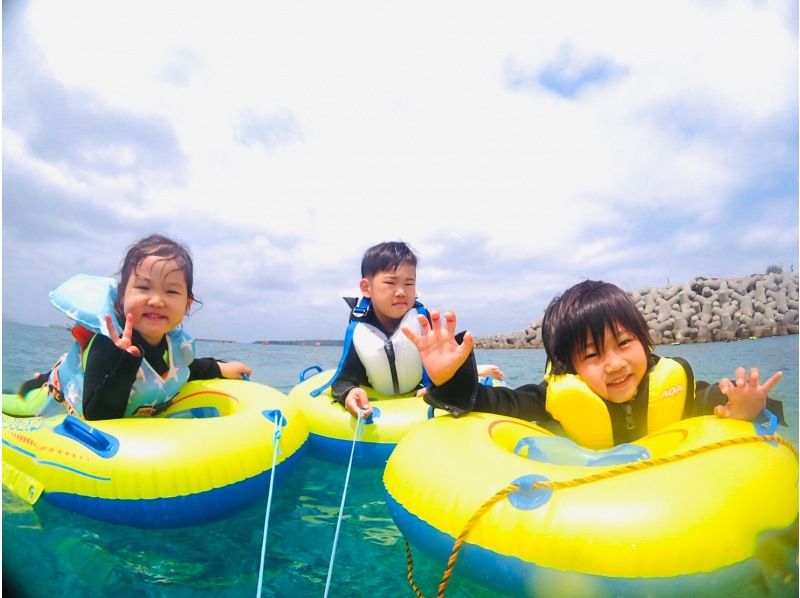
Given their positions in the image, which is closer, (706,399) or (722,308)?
(706,399)

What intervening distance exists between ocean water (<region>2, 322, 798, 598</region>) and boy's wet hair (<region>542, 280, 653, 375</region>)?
420 mm

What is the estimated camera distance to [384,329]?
3564mm

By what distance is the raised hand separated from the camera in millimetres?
2135

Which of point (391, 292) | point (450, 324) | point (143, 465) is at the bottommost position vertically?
point (143, 465)

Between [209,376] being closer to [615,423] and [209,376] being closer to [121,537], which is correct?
[121,537]

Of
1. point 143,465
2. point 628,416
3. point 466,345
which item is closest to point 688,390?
point 628,416

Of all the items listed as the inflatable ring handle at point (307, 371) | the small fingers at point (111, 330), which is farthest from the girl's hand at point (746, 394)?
the inflatable ring handle at point (307, 371)

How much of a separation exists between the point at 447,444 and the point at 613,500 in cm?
61

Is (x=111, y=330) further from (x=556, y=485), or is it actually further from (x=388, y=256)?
(x=556, y=485)

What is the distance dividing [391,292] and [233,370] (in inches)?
50.0

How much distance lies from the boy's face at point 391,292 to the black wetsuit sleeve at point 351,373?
294mm

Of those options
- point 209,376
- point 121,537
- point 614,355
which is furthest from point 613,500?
point 209,376

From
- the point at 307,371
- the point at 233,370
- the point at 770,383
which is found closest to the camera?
the point at 770,383

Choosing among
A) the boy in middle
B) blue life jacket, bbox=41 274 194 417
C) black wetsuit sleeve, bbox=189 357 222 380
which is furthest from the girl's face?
the boy in middle
